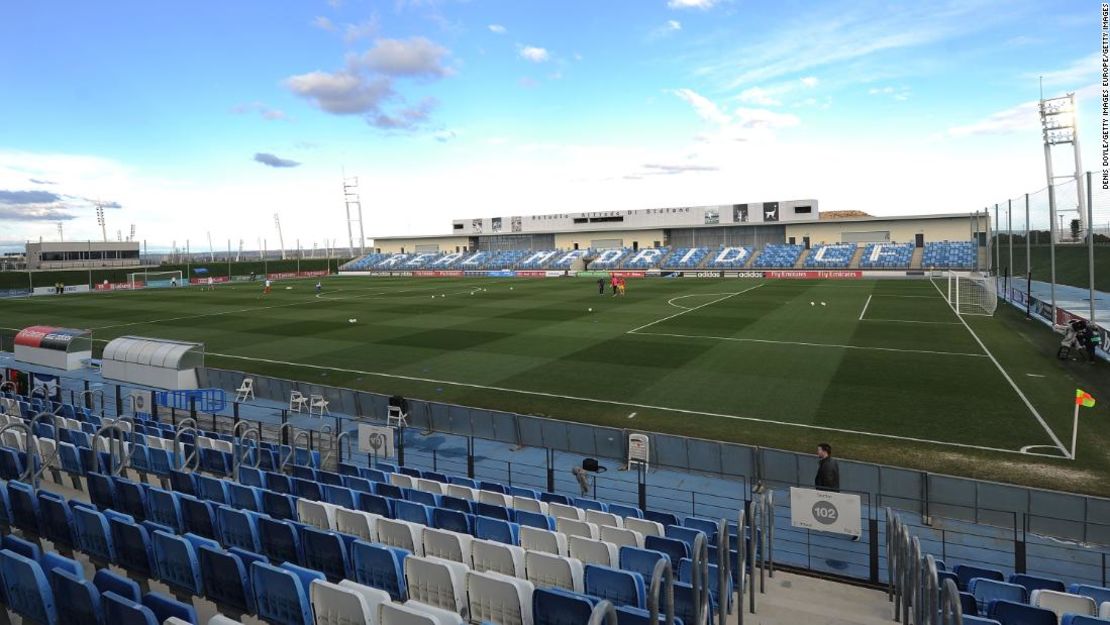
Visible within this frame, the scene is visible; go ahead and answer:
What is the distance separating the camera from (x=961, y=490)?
1249cm

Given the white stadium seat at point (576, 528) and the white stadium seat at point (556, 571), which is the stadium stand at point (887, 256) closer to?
the white stadium seat at point (576, 528)

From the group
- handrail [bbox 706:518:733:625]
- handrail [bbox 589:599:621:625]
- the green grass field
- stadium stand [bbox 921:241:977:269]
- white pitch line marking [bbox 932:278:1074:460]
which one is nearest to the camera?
handrail [bbox 589:599:621:625]

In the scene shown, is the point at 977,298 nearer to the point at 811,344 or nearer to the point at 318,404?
the point at 811,344

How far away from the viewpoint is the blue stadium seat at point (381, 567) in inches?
267

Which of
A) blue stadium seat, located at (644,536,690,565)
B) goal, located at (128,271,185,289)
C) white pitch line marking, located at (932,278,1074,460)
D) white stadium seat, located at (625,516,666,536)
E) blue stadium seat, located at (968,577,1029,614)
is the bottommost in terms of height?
white pitch line marking, located at (932,278,1074,460)

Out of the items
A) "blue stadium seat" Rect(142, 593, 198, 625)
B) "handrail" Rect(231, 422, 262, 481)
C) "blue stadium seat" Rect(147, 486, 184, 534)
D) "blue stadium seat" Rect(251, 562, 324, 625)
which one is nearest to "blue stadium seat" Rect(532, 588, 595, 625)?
"blue stadium seat" Rect(251, 562, 324, 625)

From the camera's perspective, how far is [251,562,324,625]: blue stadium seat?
231 inches

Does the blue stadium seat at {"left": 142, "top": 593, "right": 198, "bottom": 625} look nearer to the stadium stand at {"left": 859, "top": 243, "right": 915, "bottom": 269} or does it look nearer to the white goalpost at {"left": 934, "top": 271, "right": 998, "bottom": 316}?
the white goalpost at {"left": 934, "top": 271, "right": 998, "bottom": 316}

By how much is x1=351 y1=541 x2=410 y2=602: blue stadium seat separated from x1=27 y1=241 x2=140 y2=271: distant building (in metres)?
121

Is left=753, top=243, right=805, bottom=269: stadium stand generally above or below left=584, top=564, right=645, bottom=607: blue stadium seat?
above

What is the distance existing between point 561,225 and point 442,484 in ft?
348

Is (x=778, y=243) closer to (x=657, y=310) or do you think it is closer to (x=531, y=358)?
(x=657, y=310)

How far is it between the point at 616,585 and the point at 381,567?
241 centimetres

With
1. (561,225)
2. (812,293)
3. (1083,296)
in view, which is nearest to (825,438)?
(1083,296)
